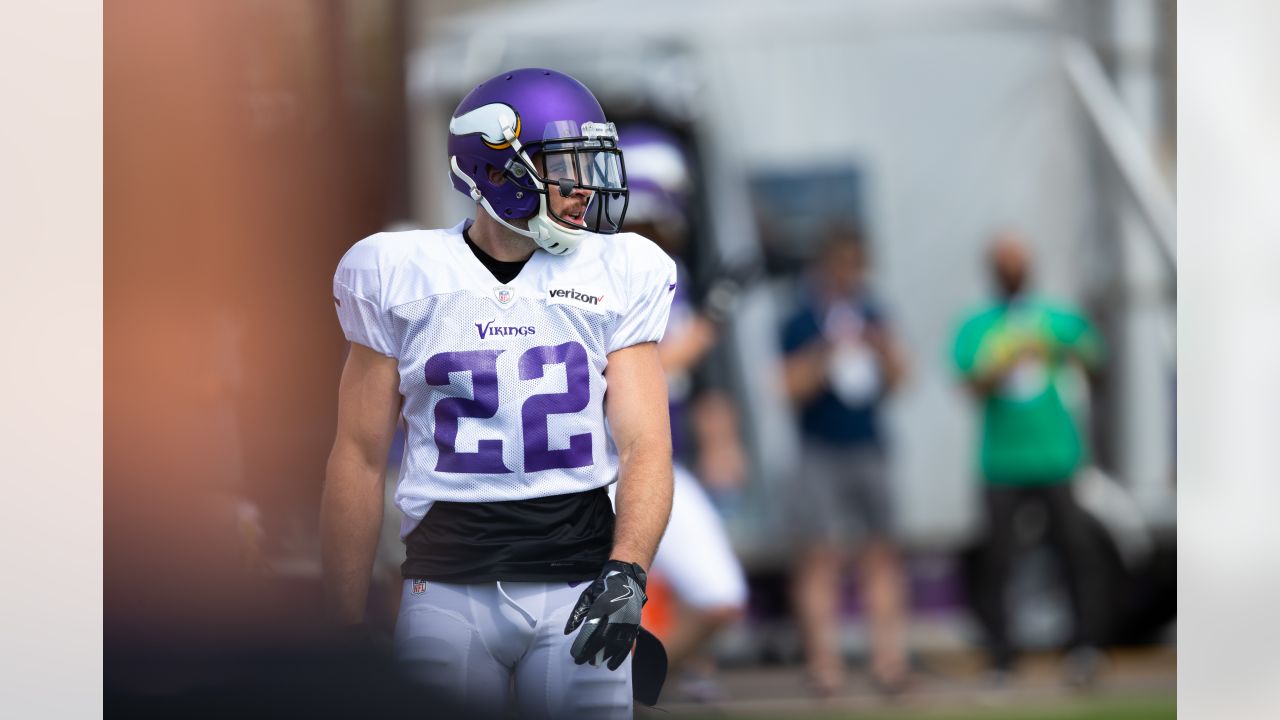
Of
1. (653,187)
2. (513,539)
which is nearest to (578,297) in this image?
(513,539)

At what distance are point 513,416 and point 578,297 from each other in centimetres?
18

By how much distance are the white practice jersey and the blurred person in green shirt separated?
3.08 m

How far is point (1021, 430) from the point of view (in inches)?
194

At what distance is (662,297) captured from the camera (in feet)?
6.97

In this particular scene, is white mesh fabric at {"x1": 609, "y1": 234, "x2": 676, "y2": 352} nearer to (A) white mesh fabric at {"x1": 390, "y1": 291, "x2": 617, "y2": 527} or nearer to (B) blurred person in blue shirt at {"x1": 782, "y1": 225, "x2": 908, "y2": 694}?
(A) white mesh fabric at {"x1": 390, "y1": 291, "x2": 617, "y2": 527}

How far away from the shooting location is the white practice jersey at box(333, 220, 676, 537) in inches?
79.6

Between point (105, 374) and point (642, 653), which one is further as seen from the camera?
point (105, 374)

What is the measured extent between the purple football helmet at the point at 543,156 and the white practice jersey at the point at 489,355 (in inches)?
2.7

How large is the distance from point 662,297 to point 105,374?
1.02m

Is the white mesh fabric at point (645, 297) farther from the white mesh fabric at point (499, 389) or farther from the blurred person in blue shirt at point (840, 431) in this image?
the blurred person in blue shirt at point (840, 431)
